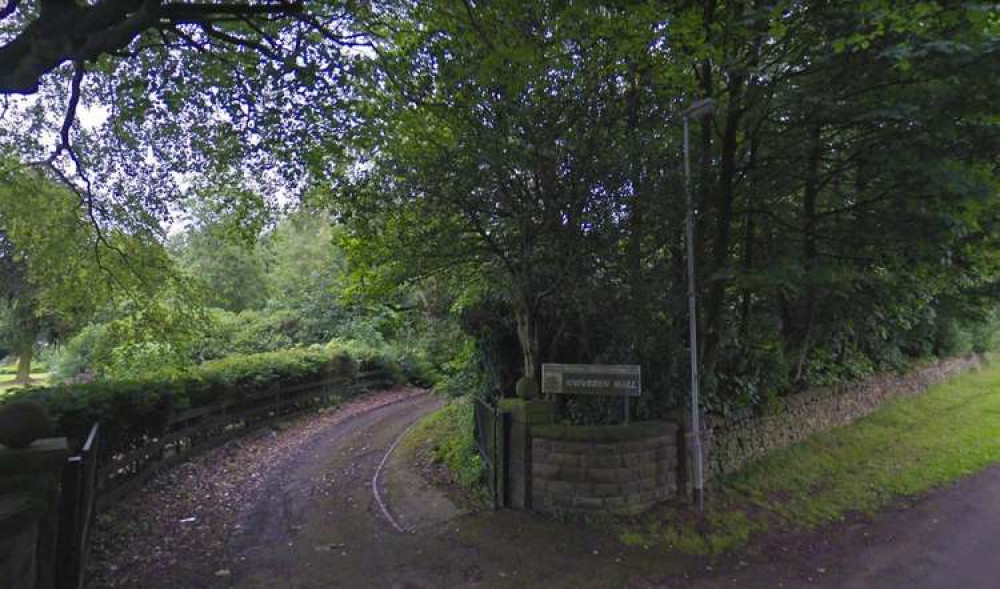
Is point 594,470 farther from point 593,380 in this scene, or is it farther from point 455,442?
point 455,442

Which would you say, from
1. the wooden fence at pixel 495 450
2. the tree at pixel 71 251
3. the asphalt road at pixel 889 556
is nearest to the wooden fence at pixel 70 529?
the wooden fence at pixel 495 450

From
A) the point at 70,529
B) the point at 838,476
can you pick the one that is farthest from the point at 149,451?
the point at 838,476

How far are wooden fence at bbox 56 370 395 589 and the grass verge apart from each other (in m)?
3.40

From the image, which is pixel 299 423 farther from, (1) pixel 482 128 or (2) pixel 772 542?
(2) pixel 772 542

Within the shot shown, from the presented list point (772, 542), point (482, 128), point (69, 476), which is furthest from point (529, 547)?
point (482, 128)

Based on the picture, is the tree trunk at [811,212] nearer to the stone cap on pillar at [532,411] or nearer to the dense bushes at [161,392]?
the stone cap on pillar at [532,411]

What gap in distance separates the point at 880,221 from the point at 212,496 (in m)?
9.50

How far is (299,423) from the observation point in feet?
43.8

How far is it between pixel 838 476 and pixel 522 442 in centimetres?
516

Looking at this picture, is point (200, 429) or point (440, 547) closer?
point (440, 547)

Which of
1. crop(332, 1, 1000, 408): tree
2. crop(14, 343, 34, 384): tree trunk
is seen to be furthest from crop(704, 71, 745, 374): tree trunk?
crop(14, 343, 34, 384): tree trunk

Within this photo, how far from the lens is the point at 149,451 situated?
7.64 m

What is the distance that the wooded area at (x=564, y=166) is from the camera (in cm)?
572

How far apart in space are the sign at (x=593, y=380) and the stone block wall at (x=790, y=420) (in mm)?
1703
